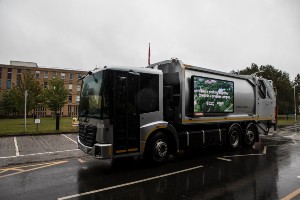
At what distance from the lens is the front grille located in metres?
6.96

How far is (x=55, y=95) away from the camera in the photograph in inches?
1574

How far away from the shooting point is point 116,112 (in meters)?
6.80

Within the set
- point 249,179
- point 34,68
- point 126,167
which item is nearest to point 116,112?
point 126,167

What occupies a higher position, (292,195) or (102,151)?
(102,151)

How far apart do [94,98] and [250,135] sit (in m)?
7.93

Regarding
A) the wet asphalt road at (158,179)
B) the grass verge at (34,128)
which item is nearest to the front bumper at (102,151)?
the wet asphalt road at (158,179)

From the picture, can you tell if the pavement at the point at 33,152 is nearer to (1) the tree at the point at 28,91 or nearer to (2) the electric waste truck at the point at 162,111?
(2) the electric waste truck at the point at 162,111

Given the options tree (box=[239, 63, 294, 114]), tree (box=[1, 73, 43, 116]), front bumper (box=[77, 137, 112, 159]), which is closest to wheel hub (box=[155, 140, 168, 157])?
front bumper (box=[77, 137, 112, 159])

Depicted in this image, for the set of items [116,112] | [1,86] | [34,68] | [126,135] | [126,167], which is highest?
[34,68]

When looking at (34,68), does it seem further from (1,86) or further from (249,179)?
(249,179)

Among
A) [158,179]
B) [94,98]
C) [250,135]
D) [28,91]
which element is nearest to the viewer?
[158,179]

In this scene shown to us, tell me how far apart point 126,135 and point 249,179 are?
3543mm

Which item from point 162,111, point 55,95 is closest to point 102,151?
point 162,111

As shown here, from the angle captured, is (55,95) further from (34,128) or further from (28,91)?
(34,128)
